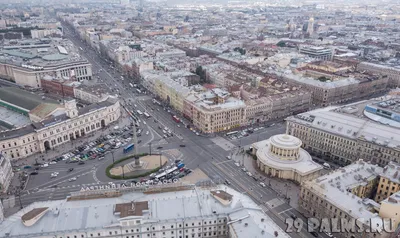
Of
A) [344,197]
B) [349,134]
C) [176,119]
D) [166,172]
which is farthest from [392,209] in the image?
[176,119]

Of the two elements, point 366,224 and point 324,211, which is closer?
point 366,224

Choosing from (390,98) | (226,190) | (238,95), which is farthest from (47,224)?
(390,98)

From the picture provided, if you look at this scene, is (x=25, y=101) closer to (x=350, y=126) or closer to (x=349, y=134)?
(x=349, y=134)

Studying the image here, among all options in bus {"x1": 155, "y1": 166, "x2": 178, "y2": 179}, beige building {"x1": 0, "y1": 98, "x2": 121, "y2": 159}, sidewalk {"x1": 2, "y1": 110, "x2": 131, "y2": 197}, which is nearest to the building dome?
bus {"x1": 155, "y1": 166, "x2": 178, "y2": 179}

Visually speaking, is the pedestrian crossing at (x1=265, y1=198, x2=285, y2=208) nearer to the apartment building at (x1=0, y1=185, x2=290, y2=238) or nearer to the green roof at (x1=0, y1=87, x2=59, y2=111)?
the apartment building at (x1=0, y1=185, x2=290, y2=238)

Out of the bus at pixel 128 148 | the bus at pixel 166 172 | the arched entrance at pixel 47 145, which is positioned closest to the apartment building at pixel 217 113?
the bus at pixel 128 148

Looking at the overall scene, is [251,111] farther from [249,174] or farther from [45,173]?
[45,173]
